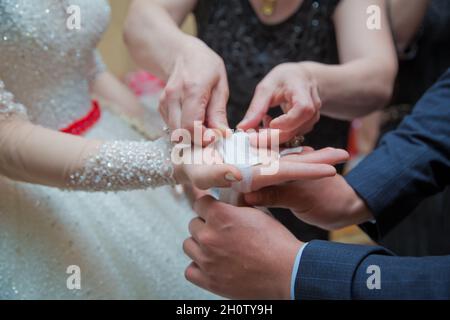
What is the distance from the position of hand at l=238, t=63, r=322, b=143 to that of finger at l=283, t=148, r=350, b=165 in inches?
1.7

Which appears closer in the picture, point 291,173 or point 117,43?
point 291,173

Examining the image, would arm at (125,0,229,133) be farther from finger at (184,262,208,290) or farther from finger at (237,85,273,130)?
finger at (184,262,208,290)

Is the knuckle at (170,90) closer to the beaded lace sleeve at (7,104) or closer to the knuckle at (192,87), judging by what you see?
the knuckle at (192,87)

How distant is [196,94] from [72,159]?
176mm

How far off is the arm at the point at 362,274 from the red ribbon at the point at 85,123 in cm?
39

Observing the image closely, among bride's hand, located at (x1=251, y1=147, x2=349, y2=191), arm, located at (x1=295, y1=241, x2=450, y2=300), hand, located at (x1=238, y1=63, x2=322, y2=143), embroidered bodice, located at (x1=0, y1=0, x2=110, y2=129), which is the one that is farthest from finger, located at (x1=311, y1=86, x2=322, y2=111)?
embroidered bodice, located at (x1=0, y1=0, x2=110, y2=129)

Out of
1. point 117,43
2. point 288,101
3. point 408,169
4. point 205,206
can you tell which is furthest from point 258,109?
point 117,43

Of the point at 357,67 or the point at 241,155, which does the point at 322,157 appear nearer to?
the point at 241,155

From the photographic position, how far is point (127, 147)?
25.6 inches

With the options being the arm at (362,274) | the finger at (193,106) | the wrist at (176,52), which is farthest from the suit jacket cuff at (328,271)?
the wrist at (176,52)

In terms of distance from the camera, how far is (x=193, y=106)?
0.64m

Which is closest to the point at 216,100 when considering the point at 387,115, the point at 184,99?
the point at 184,99

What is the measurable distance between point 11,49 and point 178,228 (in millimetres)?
356
